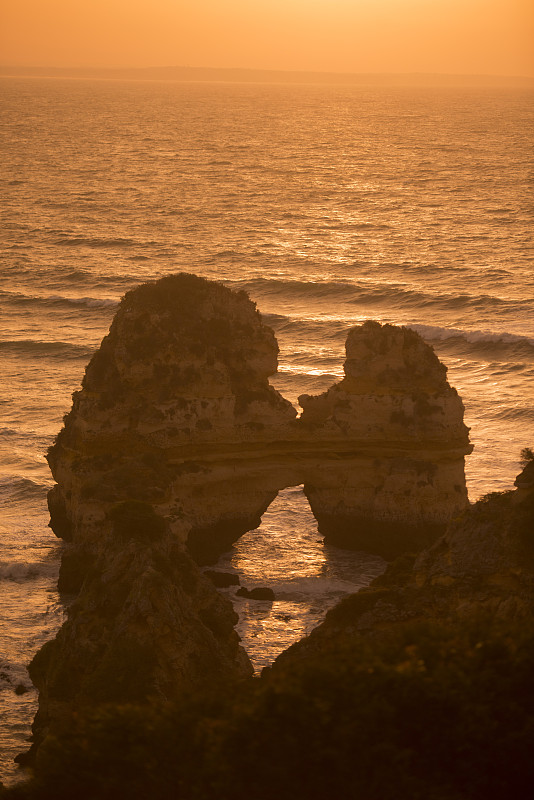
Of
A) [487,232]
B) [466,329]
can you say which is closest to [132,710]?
[466,329]

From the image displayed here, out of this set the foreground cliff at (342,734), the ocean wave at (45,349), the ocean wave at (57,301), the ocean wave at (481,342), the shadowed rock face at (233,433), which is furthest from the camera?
the ocean wave at (57,301)

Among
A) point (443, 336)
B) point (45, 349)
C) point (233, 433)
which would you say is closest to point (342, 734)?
point (233, 433)

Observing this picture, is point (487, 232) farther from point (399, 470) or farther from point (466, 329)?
point (399, 470)

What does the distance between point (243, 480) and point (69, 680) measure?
12.0 meters

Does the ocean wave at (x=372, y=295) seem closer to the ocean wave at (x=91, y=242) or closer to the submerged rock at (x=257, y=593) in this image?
the ocean wave at (x=91, y=242)

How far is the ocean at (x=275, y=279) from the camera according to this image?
1282 inches

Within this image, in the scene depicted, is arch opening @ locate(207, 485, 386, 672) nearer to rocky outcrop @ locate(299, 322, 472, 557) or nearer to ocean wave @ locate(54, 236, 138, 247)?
rocky outcrop @ locate(299, 322, 472, 557)

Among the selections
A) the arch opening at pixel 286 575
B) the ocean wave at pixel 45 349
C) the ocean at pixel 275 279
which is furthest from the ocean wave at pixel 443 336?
the arch opening at pixel 286 575

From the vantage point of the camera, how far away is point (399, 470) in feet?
103

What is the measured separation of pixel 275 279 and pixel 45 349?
2768 cm

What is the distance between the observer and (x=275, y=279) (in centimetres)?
8656

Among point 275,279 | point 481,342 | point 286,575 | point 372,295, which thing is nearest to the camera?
point 286,575

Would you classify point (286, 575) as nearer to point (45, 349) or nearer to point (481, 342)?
point (45, 349)

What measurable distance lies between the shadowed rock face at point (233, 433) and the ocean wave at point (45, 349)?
30.1 metres
